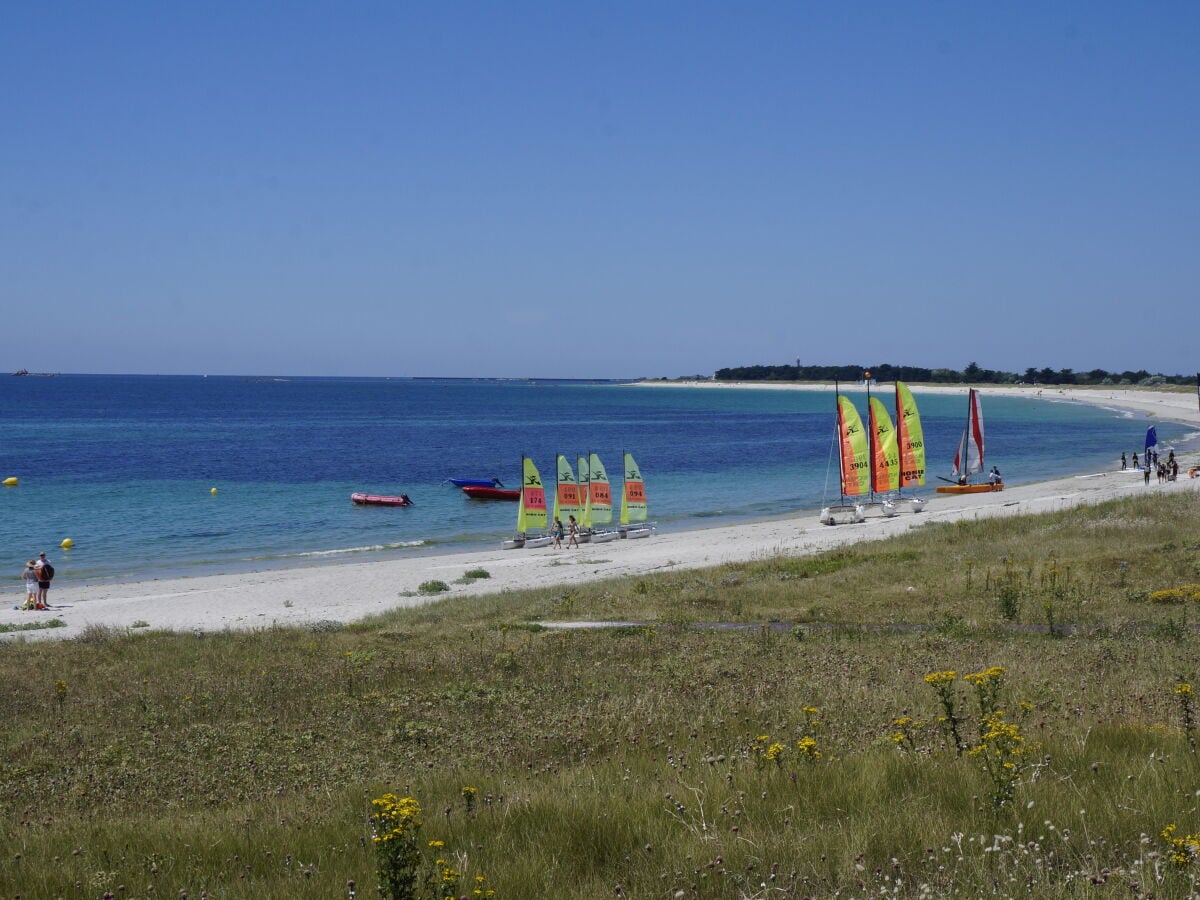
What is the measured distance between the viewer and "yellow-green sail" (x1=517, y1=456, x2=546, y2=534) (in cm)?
4531

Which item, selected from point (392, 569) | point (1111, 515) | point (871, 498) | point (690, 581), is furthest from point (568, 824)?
point (871, 498)

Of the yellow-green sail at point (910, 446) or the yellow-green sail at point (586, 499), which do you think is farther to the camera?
the yellow-green sail at point (910, 446)

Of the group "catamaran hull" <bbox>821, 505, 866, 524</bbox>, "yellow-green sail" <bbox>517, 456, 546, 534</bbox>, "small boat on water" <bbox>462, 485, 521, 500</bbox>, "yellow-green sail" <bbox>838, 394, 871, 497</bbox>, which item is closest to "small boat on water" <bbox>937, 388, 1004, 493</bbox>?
"yellow-green sail" <bbox>838, 394, 871, 497</bbox>

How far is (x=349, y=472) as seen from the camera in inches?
3238

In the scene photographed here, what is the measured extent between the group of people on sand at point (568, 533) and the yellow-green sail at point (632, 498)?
2.73 metres

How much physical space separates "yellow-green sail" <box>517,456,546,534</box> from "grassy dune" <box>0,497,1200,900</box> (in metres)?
24.4

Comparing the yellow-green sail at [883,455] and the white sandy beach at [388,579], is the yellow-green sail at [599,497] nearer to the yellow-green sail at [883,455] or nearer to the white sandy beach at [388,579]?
the white sandy beach at [388,579]

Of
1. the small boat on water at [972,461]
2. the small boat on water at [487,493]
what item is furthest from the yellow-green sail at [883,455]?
the small boat on water at [487,493]

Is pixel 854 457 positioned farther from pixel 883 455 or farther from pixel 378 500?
pixel 378 500

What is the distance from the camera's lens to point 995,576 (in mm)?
21656

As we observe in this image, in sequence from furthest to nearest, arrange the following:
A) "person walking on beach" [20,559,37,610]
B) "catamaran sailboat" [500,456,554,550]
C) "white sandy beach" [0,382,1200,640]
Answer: "catamaran sailboat" [500,456,554,550] → "person walking on beach" [20,559,37,610] → "white sandy beach" [0,382,1200,640]

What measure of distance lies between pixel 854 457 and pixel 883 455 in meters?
1.87

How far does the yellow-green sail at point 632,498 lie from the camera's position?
47625 millimetres

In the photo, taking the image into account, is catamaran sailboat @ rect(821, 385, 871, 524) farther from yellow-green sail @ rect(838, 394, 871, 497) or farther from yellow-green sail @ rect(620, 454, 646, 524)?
A: yellow-green sail @ rect(620, 454, 646, 524)
